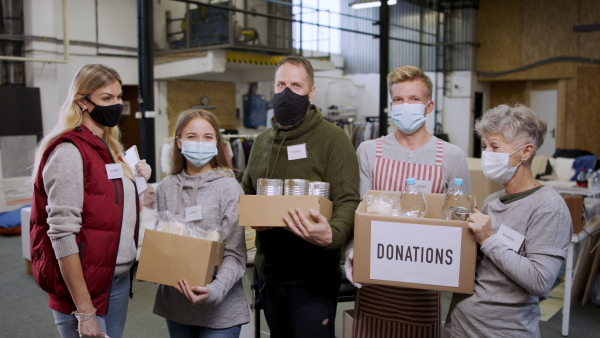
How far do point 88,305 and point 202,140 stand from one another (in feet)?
2.25

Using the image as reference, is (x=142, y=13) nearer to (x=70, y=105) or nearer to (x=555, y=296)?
(x=70, y=105)

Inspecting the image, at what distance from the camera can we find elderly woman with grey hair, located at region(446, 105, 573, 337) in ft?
4.82

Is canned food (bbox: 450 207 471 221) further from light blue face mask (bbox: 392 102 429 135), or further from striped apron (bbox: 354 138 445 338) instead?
light blue face mask (bbox: 392 102 429 135)

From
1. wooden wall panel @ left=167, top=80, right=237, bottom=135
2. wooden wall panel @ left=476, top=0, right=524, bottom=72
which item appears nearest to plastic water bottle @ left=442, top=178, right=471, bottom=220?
wooden wall panel @ left=167, top=80, right=237, bottom=135

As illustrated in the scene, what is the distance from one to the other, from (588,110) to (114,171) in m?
12.1

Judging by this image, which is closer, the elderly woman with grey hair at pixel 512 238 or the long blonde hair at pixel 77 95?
the elderly woman with grey hair at pixel 512 238

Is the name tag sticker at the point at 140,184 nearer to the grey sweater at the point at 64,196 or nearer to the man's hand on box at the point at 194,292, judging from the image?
the grey sweater at the point at 64,196

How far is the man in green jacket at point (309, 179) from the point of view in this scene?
69.2 inches

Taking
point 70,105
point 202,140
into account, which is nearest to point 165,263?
point 202,140

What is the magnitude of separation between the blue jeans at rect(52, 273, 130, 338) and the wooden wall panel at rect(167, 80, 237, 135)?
24.0 ft

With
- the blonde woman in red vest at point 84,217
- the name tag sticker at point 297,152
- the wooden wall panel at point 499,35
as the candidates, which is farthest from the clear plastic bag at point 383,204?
the wooden wall panel at point 499,35

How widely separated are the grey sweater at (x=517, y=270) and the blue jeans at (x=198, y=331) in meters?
0.76

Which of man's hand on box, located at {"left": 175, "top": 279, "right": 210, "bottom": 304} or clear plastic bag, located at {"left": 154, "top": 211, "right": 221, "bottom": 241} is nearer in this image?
man's hand on box, located at {"left": 175, "top": 279, "right": 210, "bottom": 304}

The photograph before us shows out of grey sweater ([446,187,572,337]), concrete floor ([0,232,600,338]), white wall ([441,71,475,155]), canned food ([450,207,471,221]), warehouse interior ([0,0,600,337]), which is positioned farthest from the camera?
white wall ([441,71,475,155])
